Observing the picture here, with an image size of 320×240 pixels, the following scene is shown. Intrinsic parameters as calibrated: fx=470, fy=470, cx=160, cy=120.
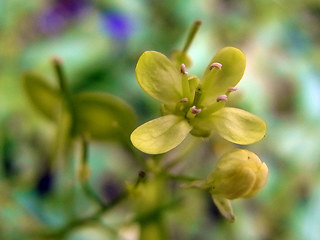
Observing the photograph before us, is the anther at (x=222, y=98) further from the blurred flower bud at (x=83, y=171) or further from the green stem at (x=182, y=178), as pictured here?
the blurred flower bud at (x=83, y=171)

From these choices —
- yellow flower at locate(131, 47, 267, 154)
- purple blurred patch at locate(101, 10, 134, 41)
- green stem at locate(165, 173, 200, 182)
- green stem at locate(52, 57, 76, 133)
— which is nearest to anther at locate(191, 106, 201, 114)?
yellow flower at locate(131, 47, 267, 154)

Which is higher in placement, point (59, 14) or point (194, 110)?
point (194, 110)

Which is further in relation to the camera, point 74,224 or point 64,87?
point 74,224

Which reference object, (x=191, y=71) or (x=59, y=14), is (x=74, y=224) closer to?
(x=191, y=71)

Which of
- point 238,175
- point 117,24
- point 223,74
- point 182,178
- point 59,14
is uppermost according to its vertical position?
point 223,74

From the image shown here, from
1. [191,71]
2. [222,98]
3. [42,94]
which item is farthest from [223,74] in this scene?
[191,71]

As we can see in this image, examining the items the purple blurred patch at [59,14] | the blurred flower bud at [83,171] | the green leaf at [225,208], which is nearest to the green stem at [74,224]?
the blurred flower bud at [83,171]

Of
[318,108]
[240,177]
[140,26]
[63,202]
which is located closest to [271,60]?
[318,108]

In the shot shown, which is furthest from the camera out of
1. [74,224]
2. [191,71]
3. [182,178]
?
[191,71]

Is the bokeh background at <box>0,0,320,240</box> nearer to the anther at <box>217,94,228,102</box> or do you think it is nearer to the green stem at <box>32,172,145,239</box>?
the green stem at <box>32,172,145,239</box>

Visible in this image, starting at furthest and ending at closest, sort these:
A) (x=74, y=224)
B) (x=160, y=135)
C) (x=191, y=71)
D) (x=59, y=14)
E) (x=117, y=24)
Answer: (x=59, y=14) → (x=117, y=24) → (x=191, y=71) → (x=74, y=224) → (x=160, y=135)
